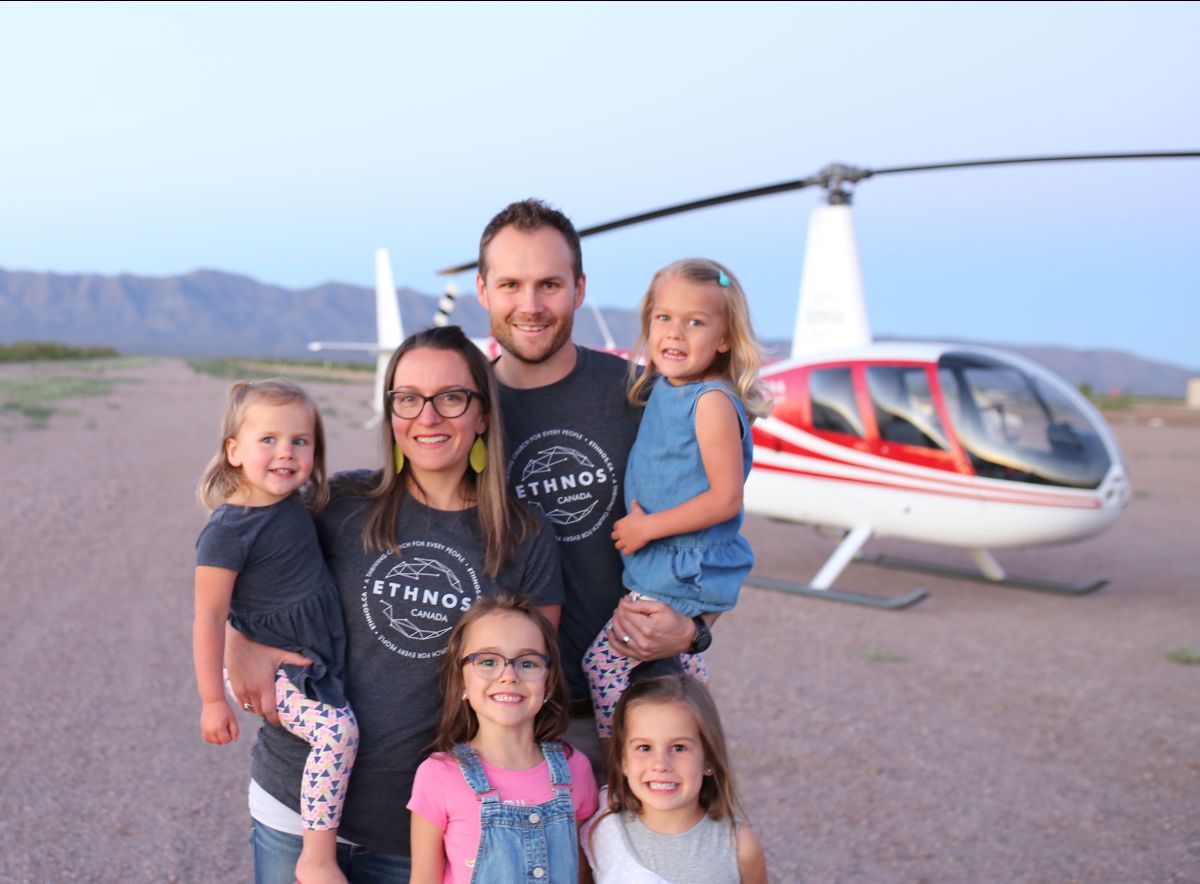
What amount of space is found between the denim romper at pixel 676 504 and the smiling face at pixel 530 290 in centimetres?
34

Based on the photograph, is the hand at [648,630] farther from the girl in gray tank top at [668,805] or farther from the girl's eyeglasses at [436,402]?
the girl's eyeglasses at [436,402]

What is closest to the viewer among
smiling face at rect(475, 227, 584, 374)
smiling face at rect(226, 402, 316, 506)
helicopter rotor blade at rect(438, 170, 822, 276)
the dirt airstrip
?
smiling face at rect(226, 402, 316, 506)

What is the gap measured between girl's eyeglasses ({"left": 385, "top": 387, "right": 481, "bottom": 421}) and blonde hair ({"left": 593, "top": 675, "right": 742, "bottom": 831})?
2.54 ft

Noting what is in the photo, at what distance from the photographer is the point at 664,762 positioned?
225 cm

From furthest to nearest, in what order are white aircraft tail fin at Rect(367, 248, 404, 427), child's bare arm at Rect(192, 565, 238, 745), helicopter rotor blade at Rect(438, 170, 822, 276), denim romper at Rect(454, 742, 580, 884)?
white aircraft tail fin at Rect(367, 248, 404, 427) → helicopter rotor blade at Rect(438, 170, 822, 276) → child's bare arm at Rect(192, 565, 238, 745) → denim romper at Rect(454, 742, 580, 884)

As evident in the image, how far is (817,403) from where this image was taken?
8.83m

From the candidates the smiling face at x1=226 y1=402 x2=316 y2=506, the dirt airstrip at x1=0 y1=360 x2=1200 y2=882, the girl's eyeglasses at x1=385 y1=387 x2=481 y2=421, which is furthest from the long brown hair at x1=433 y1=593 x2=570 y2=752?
the dirt airstrip at x1=0 y1=360 x2=1200 y2=882

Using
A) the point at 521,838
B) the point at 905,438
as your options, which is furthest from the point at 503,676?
the point at 905,438

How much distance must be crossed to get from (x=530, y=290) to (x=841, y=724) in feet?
14.7

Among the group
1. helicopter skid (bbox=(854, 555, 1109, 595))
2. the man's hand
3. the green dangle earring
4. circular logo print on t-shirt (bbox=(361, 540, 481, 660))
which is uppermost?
the green dangle earring

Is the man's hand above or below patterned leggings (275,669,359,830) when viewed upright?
above

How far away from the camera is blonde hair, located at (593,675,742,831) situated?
2303mm

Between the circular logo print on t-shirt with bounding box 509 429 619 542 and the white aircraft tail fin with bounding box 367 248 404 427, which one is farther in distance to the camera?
the white aircraft tail fin with bounding box 367 248 404 427

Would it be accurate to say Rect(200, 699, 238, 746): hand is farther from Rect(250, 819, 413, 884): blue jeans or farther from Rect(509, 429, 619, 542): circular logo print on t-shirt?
Rect(509, 429, 619, 542): circular logo print on t-shirt
